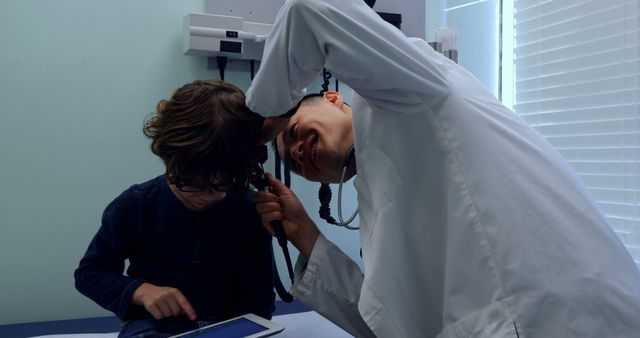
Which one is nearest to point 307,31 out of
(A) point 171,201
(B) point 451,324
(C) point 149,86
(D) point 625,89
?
(B) point 451,324

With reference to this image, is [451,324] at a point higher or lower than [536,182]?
lower

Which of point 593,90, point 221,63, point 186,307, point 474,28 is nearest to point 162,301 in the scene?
point 186,307

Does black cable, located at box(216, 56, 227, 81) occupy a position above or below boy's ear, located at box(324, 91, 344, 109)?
above

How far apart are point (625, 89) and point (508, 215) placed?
1337 mm

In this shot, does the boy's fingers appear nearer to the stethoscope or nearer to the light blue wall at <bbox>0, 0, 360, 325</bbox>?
the stethoscope

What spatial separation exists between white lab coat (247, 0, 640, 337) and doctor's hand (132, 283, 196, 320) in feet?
1.49

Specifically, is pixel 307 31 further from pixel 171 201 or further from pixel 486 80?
pixel 486 80

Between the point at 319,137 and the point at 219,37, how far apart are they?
0.81 metres

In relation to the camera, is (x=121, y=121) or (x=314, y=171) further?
Result: (x=121, y=121)

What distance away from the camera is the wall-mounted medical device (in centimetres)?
175

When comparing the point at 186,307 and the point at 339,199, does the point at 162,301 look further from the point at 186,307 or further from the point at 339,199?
the point at 339,199

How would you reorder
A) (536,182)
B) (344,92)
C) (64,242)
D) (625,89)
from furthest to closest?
1. (344,92)
2. (625,89)
3. (64,242)
4. (536,182)

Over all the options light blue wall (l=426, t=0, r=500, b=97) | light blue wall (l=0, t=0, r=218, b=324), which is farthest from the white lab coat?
light blue wall (l=426, t=0, r=500, b=97)

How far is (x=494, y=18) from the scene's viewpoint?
7.95 feet
